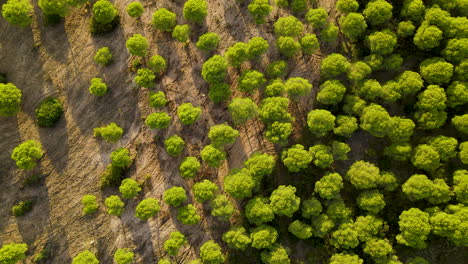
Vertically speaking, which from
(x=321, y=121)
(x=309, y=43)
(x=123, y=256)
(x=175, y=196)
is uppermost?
(x=309, y=43)

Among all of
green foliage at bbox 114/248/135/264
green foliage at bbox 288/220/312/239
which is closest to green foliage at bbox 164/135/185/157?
green foliage at bbox 114/248/135/264

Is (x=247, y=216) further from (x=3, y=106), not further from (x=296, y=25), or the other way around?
(x=3, y=106)

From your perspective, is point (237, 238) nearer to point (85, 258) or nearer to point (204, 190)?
point (204, 190)

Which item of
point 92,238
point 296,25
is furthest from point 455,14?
point 92,238

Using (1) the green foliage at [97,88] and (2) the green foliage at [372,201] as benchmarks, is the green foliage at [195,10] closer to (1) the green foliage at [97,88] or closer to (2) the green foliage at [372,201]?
(1) the green foliage at [97,88]

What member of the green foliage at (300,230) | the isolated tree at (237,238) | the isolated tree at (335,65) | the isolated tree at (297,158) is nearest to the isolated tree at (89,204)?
the isolated tree at (237,238)

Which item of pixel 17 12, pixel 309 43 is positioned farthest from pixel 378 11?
pixel 17 12
